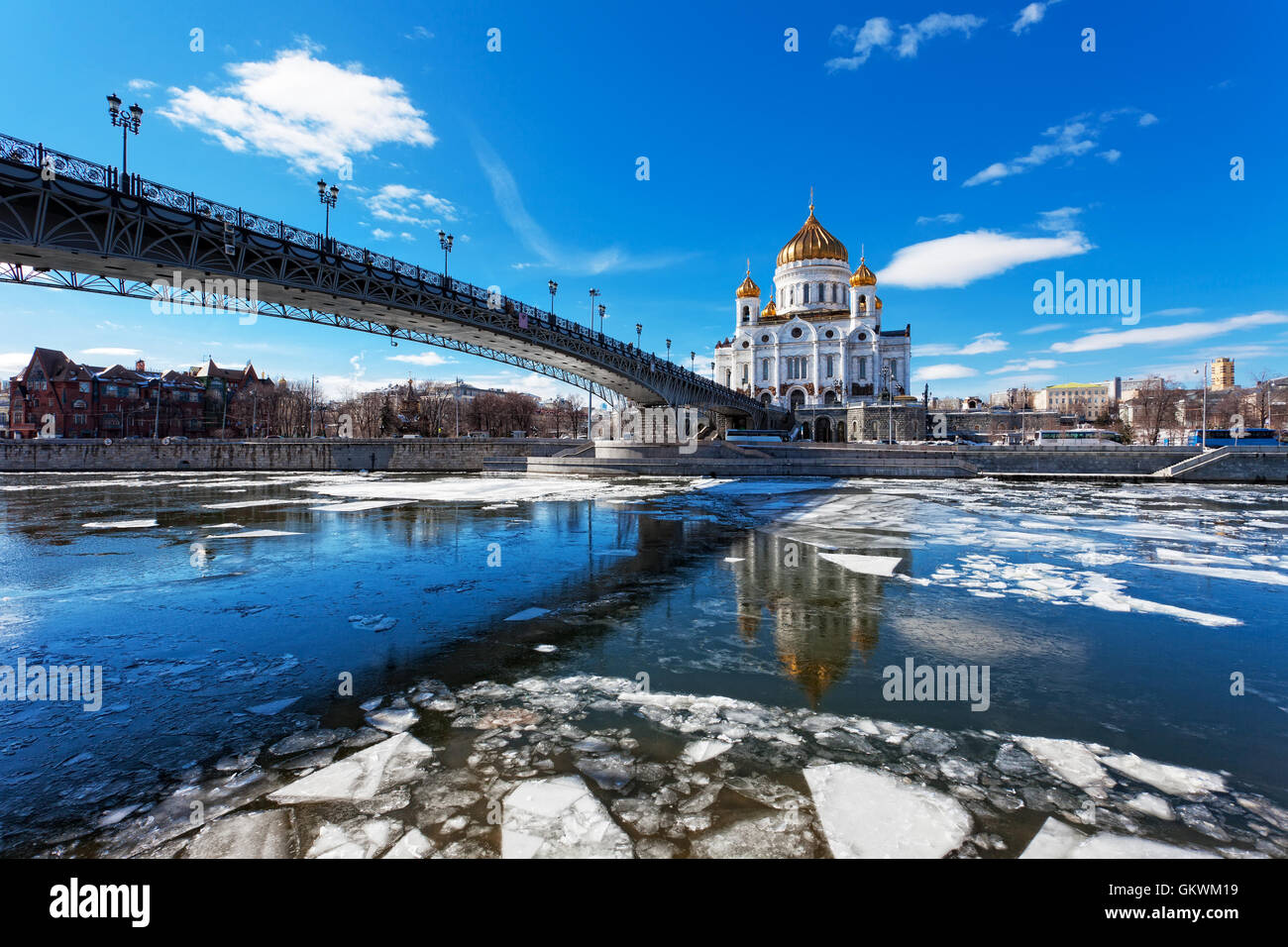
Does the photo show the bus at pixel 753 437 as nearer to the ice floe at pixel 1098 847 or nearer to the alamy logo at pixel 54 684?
the alamy logo at pixel 54 684

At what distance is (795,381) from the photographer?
84.7 meters

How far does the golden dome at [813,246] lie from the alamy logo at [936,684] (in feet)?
298

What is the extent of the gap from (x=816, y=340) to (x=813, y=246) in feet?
52.4

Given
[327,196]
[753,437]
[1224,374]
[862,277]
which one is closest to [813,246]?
[862,277]

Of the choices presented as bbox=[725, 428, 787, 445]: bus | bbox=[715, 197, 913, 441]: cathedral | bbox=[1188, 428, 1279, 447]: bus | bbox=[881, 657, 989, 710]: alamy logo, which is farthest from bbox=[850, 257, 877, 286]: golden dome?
bbox=[881, 657, 989, 710]: alamy logo

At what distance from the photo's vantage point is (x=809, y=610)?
7355 millimetres

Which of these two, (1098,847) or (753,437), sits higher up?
(753,437)

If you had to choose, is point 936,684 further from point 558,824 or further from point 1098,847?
point 558,824

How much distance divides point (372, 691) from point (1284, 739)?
6.81 metres

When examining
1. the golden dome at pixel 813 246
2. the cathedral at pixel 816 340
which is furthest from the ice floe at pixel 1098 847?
the golden dome at pixel 813 246

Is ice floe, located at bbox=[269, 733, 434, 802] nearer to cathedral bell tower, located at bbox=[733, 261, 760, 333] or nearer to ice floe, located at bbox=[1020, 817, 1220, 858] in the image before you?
ice floe, located at bbox=[1020, 817, 1220, 858]
